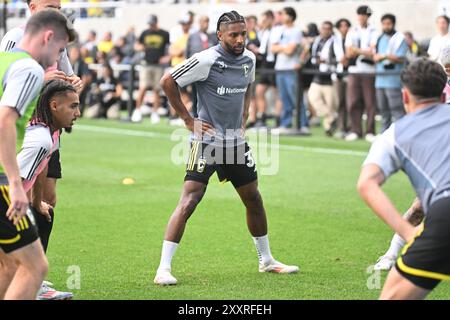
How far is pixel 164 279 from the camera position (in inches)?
317

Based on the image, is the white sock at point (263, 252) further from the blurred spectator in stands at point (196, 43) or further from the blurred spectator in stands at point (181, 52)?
the blurred spectator in stands at point (196, 43)

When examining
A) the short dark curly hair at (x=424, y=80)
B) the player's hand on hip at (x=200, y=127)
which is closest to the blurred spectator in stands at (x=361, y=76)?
the player's hand on hip at (x=200, y=127)

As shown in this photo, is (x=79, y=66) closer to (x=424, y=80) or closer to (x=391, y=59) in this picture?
(x=391, y=59)

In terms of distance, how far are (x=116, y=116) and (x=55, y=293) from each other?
1880cm

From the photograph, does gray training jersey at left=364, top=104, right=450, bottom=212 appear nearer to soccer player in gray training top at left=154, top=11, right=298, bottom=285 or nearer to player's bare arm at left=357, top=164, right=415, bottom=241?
player's bare arm at left=357, top=164, right=415, bottom=241

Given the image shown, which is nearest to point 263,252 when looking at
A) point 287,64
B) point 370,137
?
point 370,137

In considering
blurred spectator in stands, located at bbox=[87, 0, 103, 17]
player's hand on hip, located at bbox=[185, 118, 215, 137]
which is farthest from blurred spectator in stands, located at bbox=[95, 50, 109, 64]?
player's hand on hip, located at bbox=[185, 118, 215, 137]

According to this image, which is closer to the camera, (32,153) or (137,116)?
(32,153)

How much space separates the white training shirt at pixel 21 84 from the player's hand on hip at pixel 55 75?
1.75 meters

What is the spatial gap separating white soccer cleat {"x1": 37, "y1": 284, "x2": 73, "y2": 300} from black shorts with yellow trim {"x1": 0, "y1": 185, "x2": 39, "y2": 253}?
1618mm

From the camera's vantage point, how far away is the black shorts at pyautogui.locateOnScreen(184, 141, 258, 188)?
27.6 feet

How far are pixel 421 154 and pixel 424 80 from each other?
461 mm

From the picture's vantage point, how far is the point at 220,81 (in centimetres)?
850

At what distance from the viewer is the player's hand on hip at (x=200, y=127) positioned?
8469mm
